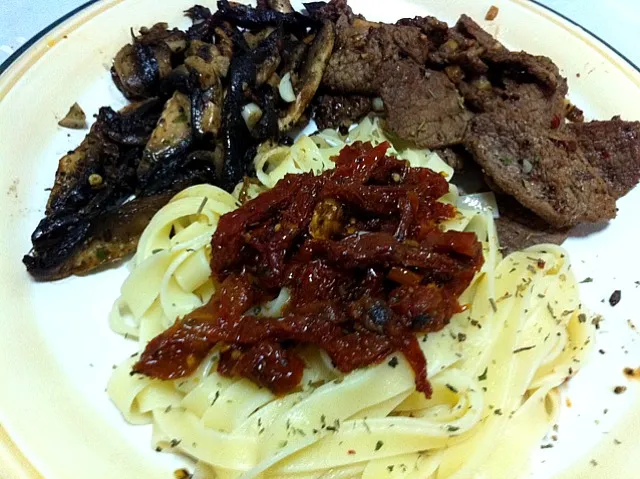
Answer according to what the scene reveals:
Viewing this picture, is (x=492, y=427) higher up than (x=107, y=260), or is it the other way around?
(x=107, y=260)

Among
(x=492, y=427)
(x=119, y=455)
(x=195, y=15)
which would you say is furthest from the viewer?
(x=195, y=15)

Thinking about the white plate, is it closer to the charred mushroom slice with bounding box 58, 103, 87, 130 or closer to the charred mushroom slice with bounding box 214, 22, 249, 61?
the charred mushroom slice with bounding box 58, 103, 87, 130

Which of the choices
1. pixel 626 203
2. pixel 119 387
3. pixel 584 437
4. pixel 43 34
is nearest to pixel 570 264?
pixel 626 203

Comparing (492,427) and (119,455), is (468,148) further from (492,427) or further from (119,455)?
(119,455)

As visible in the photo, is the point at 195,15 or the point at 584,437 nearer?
the point at 584,437

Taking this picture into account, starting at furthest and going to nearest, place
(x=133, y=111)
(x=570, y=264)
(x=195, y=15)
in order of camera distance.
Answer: (x=195, y=15) → (x=133, y=111) → (x=570, y=264)

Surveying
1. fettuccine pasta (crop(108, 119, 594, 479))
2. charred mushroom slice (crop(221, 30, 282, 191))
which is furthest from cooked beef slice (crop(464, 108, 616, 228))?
charred mushroom slice (crop(221, 30, 282, 191))

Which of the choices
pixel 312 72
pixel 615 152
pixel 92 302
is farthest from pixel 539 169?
pixel 92 302
